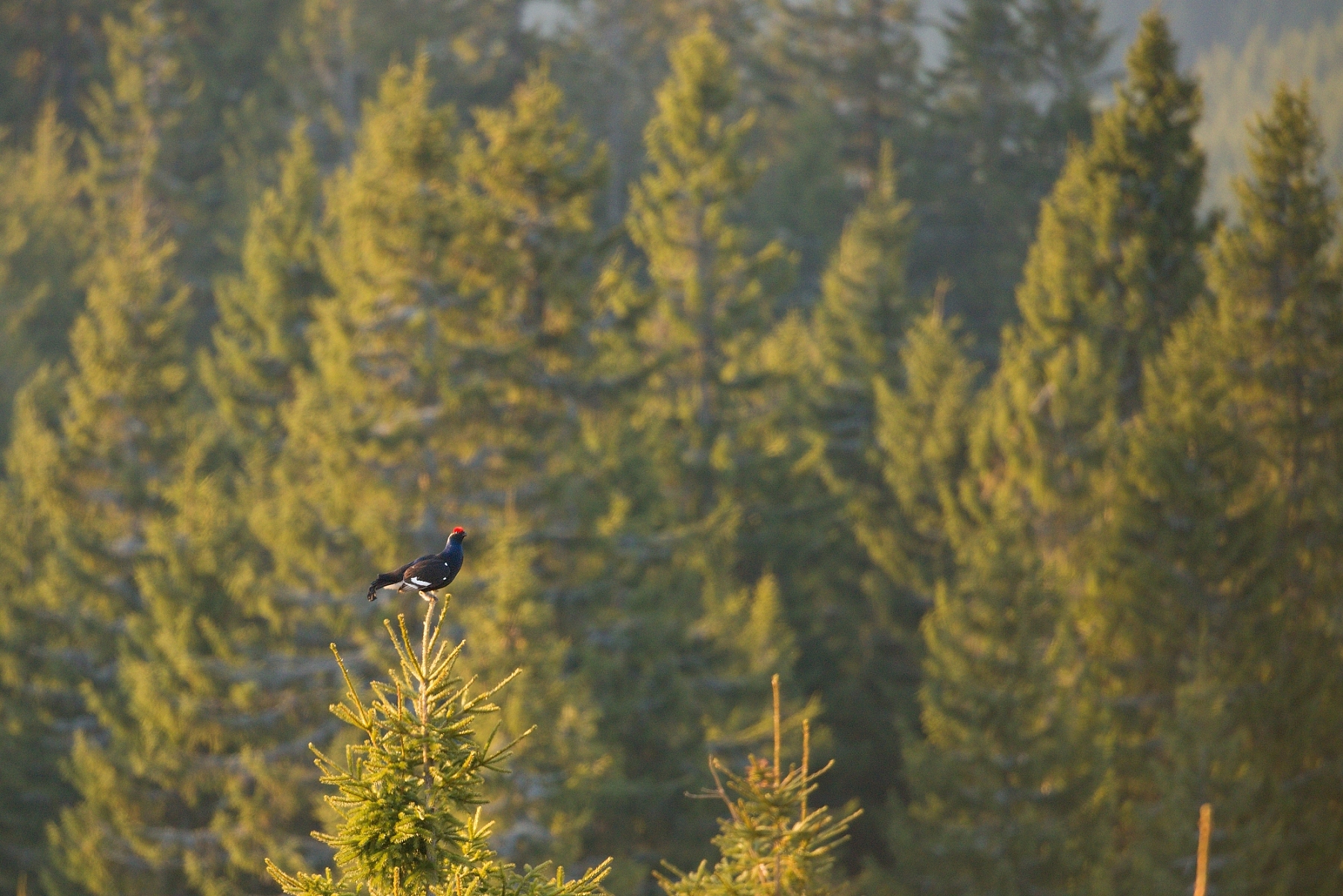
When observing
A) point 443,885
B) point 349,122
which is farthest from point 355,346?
point 349,122

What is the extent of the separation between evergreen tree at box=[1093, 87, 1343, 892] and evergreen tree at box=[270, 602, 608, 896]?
60.6 feet

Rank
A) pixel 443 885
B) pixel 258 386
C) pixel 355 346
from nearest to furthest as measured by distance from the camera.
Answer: pixel 443 885, pixel 355 346, pixel 258 386

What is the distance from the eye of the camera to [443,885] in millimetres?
5918

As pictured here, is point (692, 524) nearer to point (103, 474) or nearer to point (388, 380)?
point (388, 380)

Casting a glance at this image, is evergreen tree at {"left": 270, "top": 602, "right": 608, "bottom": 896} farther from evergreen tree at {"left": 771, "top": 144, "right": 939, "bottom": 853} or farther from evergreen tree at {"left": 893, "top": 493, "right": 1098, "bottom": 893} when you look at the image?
evergreen tree at {"left": 771, "top": 144, "right": 939, "bottom": 853}

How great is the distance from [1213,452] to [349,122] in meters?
36.1

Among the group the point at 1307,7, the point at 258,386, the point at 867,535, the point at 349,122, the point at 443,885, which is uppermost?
the point at 1307,7

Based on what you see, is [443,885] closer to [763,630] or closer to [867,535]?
[763,630]

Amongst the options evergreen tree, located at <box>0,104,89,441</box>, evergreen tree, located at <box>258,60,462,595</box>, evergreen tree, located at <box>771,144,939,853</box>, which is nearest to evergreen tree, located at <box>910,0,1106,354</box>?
evergreen tree, located at <box>771,144,939,853</box>

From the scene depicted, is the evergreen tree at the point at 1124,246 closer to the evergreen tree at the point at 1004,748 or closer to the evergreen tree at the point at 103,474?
the evergreen tree at the point at 1004,748

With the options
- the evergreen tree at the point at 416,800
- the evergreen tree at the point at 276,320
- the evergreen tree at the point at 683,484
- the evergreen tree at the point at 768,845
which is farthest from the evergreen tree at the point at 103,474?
the evergreen tree at the point at 416,800

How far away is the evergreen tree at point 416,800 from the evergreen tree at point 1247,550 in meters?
18.5

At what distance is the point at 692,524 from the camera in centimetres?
2930

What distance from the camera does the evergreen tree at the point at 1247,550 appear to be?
902 inches
